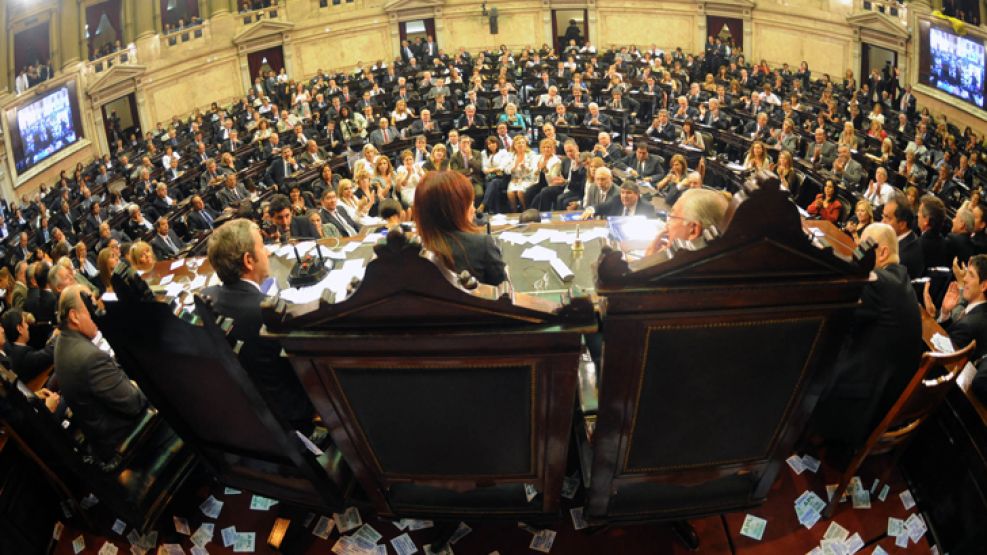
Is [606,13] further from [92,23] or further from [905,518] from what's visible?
[905,518]

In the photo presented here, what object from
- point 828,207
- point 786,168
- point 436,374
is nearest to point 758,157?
point 786,168

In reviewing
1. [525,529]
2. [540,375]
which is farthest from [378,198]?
[540,375]

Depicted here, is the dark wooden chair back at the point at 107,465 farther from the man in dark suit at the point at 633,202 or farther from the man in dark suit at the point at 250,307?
the man in dark suit at the point at 633,202

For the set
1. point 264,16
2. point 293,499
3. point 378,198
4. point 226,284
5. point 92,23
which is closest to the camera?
point 293,499

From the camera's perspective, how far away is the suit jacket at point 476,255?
3.18 m

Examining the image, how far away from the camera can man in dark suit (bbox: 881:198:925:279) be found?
4840 mm

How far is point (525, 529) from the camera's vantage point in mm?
2893

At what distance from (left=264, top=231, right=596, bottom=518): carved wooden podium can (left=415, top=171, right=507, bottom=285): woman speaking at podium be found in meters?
0.99

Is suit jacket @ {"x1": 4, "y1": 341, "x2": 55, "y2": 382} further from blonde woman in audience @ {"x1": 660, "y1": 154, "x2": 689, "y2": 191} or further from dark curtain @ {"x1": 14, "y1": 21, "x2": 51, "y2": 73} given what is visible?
dark curtain @ {"x1": 14, "y1": 21, "x2": 51, "y2": 73}

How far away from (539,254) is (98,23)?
69.7 ft

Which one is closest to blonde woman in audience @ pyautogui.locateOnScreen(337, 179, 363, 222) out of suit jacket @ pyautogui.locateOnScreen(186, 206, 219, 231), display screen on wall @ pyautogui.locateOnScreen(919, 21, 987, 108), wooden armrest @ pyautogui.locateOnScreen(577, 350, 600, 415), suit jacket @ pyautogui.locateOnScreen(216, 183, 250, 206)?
suit jacket @ pyautogui.locateOnScreen(186, 206, 219, 231)

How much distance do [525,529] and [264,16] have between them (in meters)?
23.0

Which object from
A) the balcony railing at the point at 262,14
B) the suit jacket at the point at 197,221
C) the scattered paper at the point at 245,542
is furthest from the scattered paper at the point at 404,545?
the balcony railing at the point at 262,14

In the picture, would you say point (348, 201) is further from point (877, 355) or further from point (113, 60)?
point (113, 60)
